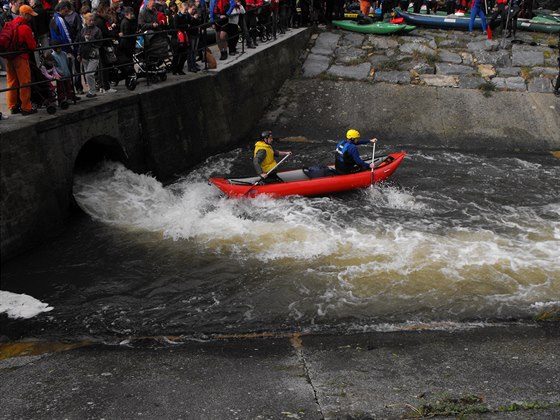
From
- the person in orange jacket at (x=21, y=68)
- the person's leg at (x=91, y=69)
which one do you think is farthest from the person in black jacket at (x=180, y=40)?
the person in orange jacket at (x=21, y=68)

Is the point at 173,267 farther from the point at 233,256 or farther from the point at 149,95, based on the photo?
the point at 149,95

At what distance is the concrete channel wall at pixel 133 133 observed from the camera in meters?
8.99

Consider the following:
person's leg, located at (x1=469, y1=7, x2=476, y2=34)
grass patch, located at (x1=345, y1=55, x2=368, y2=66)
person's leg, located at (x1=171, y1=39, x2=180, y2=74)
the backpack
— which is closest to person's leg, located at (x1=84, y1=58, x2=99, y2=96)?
the backpack

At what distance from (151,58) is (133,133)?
186 centimetres

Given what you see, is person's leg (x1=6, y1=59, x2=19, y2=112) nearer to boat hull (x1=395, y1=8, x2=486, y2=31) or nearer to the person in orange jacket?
the person in orange jacket

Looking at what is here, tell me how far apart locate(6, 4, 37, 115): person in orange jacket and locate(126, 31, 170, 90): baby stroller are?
2.65 metres

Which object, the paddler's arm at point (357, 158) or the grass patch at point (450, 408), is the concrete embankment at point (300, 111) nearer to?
the paddler's arm at point (357, 158)

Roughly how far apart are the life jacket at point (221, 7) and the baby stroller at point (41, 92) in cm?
615

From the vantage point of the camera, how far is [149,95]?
39.5ft

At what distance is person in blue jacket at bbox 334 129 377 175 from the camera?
11.9 metres

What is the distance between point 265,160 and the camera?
11.9 metres

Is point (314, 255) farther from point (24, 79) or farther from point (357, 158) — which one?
point (24, 79)

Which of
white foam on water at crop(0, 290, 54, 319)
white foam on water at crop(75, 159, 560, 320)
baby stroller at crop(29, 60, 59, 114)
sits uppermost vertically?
baby stroller at crop(29, 60, 59, 114)

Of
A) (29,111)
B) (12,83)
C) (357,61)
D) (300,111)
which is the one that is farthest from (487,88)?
(12,83)
